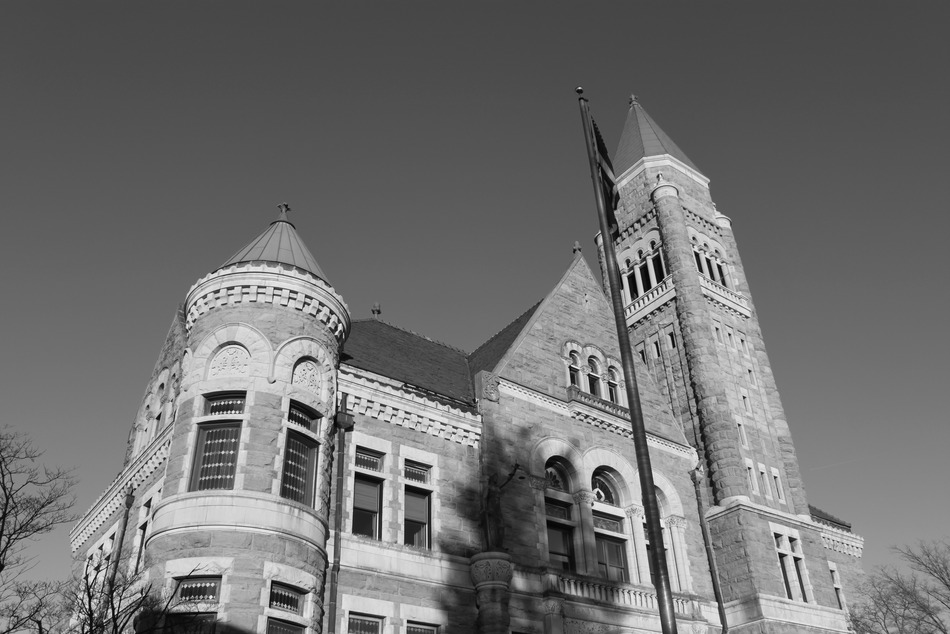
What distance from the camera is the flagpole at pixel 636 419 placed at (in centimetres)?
1363

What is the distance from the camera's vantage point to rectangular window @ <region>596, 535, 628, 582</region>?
2461 cm

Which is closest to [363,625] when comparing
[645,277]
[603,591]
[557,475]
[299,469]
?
[299,469]

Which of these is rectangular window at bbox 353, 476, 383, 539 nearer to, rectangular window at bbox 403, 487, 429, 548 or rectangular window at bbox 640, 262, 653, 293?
rectangular window at bbox 403, 487, 429, 548

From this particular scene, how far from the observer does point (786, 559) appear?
1141 inches

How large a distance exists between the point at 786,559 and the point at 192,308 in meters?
21.5

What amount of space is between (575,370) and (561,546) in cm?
626

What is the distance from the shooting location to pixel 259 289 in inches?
810

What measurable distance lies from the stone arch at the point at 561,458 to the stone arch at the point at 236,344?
28.3 ft

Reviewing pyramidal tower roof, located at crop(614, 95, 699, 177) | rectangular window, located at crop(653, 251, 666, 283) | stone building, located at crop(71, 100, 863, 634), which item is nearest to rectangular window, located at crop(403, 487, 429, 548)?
stone building, located at crop(71, 100, 863, 634)

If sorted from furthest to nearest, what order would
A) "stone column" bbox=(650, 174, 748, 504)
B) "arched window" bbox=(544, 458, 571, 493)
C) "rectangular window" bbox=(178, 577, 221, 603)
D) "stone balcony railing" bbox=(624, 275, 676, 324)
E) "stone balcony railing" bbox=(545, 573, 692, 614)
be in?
"stone balcony railing" bbox=(624, 275, 676, 324), "stone column" bbox=(650, 174, 748, 504), "arched window" bbox=(544, 458, 571, 493), "stone balcony railing" bbox=(545, 573, 692, 614), "rectangular window" bbox=(178, 577, 221, 603)

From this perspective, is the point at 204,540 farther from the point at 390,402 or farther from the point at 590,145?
the point at 590,145

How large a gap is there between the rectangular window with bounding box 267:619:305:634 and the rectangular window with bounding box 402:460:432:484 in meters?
5.49

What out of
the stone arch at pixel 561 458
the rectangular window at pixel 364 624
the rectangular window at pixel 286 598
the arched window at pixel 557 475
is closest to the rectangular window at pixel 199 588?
the rectangular window at pixel 286 598

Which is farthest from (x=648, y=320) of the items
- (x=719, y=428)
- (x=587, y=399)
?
(x=587, y=399)
